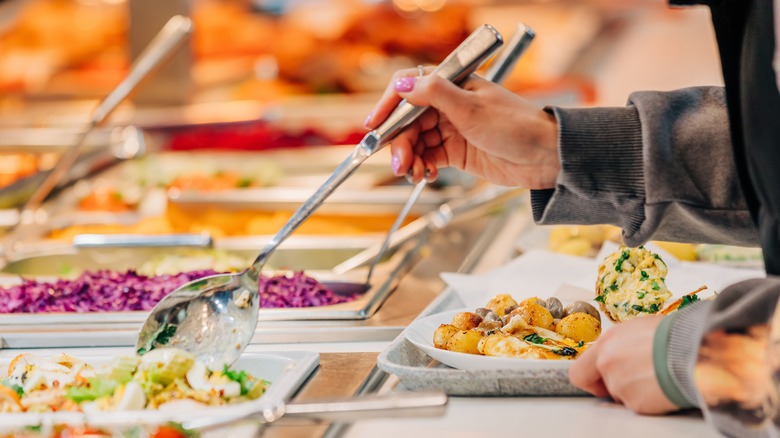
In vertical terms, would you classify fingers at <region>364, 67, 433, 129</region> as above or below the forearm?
above

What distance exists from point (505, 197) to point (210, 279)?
1.31 metres

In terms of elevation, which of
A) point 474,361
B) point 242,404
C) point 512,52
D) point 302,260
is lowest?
point 302,260

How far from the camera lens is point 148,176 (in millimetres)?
3404

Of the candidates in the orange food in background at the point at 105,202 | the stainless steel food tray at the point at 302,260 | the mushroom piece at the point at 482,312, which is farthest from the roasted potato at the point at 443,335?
the orange food in background at the point at 105,202

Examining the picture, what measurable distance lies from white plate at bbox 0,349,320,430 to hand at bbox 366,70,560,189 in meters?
0.40

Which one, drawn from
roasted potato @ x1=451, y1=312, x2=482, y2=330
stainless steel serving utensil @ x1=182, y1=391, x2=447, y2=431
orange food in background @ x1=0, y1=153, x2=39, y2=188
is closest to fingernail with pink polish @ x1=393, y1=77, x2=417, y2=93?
roasted potato @ x1=451, y1=312, x2=482, y2=330

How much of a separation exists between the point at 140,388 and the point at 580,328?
1.96ft

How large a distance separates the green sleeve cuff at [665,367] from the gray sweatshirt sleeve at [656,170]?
0.35m

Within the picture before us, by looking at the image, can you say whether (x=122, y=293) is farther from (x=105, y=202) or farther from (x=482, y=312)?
(x=105, y=202)

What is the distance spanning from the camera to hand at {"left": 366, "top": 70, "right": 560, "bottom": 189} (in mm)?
A: 1564

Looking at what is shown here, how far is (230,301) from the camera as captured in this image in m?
1.59

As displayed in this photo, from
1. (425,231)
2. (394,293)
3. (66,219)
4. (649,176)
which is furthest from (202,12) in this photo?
(649,176)

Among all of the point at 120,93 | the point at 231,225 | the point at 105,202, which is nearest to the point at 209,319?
the point at 120,93

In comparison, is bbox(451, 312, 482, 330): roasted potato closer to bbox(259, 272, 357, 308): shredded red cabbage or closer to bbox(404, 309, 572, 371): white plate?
bbox(404, 309, 572, 371): white plate
